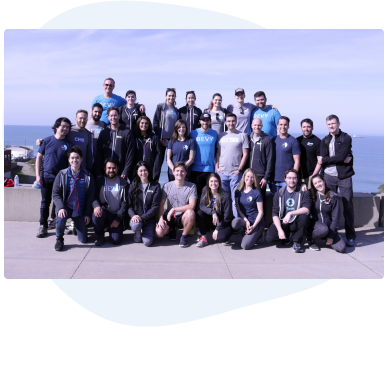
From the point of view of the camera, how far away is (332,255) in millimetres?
5066

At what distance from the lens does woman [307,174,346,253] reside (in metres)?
5.22

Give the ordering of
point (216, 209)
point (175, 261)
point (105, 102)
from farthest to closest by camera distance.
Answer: point (105, 102) < point (216, 209) < point (175, 261)

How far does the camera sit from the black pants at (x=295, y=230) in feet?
16.9

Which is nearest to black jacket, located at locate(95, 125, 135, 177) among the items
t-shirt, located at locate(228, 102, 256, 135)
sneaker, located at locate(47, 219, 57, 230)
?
sneaker, located at locate(47, 219, 57, 230)

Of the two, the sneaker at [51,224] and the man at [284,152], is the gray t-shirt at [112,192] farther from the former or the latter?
the man at [284,152]

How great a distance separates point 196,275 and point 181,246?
102 cm

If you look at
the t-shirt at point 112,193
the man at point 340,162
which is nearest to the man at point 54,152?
the t-shirt at point 112,193

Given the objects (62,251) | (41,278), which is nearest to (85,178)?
(62,251)

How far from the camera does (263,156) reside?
220 inches

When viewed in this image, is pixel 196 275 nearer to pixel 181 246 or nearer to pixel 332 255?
pixel 181 246

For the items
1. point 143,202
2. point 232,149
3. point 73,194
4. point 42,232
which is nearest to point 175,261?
point 143,202

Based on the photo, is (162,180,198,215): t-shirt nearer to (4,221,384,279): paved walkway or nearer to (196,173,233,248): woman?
(196,173,233,248): woman

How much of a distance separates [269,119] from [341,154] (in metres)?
1.32

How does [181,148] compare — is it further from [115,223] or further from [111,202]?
[115,223]
